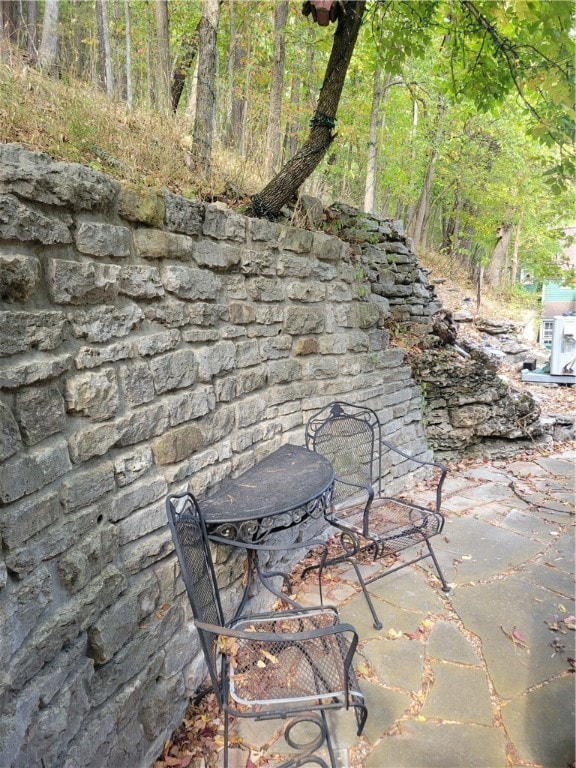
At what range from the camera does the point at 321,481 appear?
202 cm

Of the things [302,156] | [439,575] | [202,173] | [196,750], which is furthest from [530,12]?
[196,750]

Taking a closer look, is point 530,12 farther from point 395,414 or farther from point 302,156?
point 395,414

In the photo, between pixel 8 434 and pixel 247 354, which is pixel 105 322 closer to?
pixel 8 434

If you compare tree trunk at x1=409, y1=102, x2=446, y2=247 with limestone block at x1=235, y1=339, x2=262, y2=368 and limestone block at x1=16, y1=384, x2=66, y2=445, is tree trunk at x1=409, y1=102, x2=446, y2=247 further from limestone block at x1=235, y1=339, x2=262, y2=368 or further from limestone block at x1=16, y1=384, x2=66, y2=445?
limestone block at x1=16, y1=384, x2=66, y2=445

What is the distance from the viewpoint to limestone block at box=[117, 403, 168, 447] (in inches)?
64.3

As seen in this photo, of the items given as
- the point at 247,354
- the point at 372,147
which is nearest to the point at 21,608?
the point at 247,354

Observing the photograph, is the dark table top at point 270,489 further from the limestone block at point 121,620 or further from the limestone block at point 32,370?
the limestone block at point 32,370

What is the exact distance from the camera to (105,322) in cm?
155

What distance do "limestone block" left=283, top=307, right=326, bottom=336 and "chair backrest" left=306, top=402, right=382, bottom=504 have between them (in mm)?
500

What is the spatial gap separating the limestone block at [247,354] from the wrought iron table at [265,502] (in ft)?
1.76

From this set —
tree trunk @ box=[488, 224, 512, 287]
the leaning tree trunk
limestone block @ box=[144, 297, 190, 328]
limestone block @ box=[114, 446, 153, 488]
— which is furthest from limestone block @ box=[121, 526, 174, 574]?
tree trunk @ box=[488, 224, 512, 287]

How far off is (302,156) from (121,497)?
89.2 inches

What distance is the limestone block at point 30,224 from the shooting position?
1208mm

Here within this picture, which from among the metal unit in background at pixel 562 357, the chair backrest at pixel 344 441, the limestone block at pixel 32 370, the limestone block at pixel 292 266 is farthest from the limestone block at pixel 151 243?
the metal unit in background at pixel 562 357
